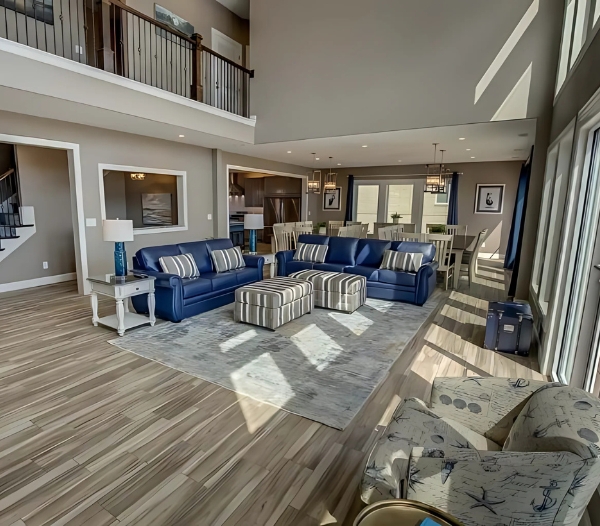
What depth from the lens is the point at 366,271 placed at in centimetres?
608

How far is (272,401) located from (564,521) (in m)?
2.02

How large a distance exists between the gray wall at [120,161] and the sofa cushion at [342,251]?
3371 mm

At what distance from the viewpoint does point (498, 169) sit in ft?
33.4

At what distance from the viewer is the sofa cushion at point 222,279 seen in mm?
5195

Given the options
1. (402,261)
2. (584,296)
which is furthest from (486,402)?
(402,261)

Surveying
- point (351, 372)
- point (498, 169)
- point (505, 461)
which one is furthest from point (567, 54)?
point (498, 169)

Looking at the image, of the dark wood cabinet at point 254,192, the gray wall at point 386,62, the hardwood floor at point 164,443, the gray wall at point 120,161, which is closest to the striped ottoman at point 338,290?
the hardwood floor at point 164,443

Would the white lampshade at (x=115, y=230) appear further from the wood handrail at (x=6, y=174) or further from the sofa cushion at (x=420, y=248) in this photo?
the sofa cushion at (x=420, y=248)

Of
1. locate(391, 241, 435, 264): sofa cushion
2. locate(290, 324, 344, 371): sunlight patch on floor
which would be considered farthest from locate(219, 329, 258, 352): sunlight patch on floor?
locate(391, 241, 435, 264): sofa cushion

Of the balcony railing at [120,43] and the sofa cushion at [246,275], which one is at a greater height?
the balcony railing at [120,43]

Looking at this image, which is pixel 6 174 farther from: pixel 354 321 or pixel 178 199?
pixel 354 321

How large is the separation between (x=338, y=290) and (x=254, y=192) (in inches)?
341

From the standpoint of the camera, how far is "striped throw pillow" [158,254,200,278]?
4906 mm

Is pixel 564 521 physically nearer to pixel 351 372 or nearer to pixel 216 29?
pixel 351 372
